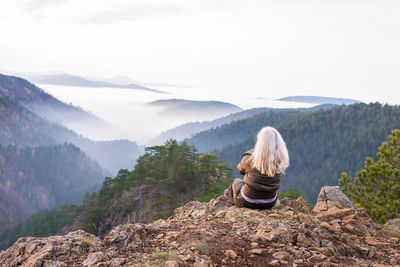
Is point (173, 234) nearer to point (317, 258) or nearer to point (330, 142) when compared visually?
point (317, 258)

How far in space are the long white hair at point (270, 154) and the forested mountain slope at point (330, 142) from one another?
92621 millimetres

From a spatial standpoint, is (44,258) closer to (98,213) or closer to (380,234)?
(380,234)

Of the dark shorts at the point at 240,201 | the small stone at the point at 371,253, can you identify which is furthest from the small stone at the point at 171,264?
the small stone at the point at 371,253

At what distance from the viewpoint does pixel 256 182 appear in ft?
19.6

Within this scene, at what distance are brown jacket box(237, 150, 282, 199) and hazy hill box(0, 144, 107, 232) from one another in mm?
153127

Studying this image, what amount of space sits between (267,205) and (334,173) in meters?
106

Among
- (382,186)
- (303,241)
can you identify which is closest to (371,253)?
(303,241)

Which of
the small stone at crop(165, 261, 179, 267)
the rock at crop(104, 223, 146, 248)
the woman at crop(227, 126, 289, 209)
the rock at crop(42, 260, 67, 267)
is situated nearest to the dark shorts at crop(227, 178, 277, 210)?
the woman at crop(227, 126, 289, 209)

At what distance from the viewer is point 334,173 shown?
333 ft

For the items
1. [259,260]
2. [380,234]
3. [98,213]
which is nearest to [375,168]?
[380,234]

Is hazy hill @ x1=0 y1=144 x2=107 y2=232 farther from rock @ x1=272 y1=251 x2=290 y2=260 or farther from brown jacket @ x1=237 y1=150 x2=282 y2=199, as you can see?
rock @ x1=272 y1=251 x2=290 y2=260

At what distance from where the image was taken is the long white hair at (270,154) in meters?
5.63

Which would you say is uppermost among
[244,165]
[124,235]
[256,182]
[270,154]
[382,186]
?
[270,154]

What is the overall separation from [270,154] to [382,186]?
9.68 metres
